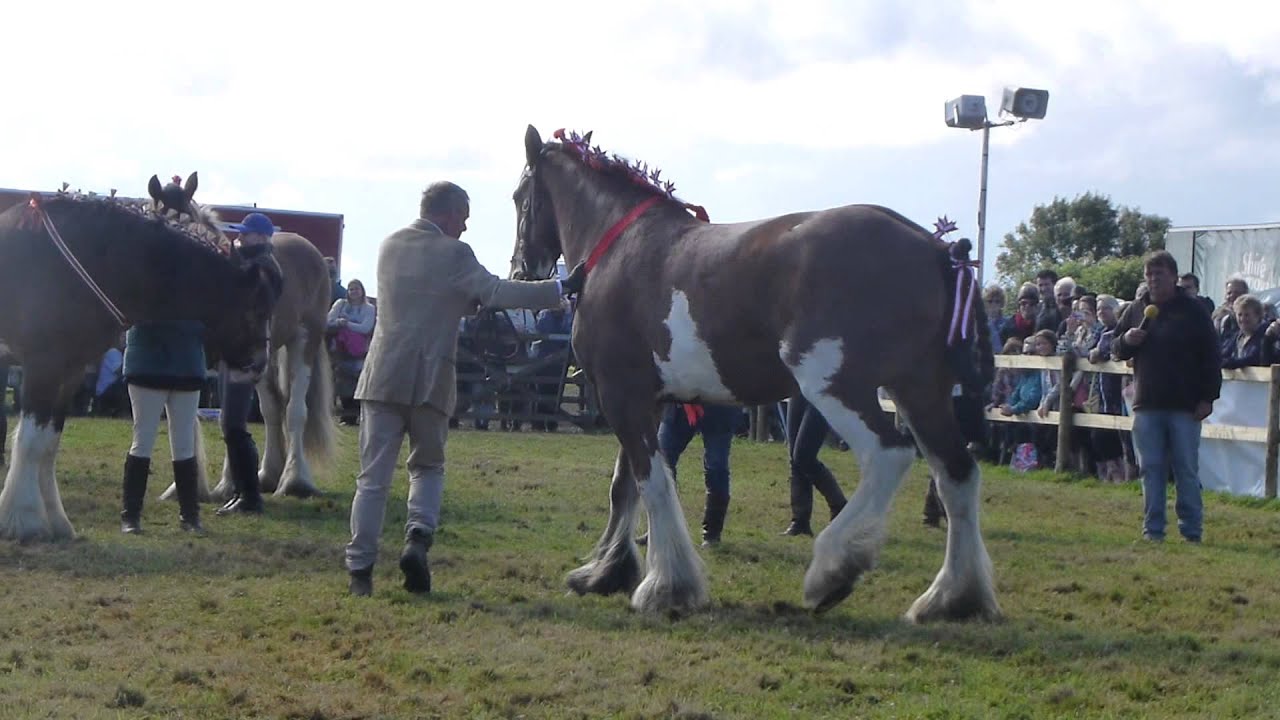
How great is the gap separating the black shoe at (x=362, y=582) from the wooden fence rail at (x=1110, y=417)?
17.9 feet

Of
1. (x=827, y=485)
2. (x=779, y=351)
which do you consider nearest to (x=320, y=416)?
(x=827, y=485)

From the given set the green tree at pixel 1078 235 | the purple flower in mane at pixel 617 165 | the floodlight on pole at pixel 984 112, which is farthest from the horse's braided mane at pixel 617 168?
the green tree at pixel 1078 235

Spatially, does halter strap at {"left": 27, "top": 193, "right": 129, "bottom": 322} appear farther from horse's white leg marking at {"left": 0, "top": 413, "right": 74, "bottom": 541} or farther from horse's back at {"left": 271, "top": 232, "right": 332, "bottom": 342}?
horse's back at {"left": 271, "top": 232, "right": 332, "bottom": 342}

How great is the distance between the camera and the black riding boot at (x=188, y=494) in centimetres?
914

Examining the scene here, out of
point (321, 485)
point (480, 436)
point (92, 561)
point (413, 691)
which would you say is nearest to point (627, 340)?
point (413, 691)

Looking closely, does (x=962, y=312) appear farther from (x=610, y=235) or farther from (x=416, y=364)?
(x=416, y=364)

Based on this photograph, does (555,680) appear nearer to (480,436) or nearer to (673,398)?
(673,398)

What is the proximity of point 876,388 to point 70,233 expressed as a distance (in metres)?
4.88

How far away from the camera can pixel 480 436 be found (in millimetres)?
18281

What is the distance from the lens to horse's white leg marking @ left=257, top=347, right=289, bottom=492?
11.3m

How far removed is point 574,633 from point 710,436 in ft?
10.6

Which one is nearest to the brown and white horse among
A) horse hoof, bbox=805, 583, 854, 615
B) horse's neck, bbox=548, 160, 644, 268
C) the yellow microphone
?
horse's neck, bbox=548, 160, 644, 268

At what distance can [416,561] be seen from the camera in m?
7.13

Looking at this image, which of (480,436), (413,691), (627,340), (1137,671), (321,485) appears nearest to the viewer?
(413,691)
